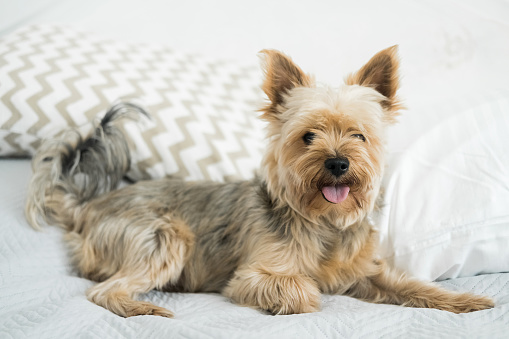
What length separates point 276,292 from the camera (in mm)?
1821

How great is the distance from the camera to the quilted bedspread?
1477 mm

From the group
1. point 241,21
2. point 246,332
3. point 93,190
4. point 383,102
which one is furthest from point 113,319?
point 241,21

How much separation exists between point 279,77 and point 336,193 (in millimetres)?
591

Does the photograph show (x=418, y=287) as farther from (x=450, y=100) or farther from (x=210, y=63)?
(x=210, y=63)

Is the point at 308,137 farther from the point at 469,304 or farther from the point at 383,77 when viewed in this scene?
the point at 469,304

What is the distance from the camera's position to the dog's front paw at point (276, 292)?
1.79 metres

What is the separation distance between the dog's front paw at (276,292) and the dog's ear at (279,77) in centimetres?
74

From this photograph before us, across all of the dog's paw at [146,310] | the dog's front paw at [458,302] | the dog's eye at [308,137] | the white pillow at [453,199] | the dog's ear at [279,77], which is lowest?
the dog's paw at [146,310]

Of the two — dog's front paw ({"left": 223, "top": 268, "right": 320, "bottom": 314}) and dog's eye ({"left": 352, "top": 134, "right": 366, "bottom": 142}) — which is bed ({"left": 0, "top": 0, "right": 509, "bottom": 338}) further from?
dog's eye ({"left": 352, "top": 134, "right": 366, "bottom": 142})

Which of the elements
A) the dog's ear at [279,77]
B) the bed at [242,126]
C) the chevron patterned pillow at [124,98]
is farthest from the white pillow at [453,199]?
the chevron patterned pillow at [124,98]

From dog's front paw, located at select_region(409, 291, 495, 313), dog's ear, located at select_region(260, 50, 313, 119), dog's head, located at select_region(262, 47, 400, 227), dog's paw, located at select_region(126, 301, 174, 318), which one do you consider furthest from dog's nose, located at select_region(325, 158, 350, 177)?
dog's paw, located at select_region(126, 301, 174, 318)

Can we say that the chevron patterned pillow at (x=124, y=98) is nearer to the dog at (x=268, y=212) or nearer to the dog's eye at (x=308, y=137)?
the dog at (x=268, y=212)

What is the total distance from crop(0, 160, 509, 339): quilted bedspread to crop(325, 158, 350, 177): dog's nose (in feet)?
1.69

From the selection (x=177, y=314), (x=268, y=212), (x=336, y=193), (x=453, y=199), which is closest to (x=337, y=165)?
(x=336, y=193)
